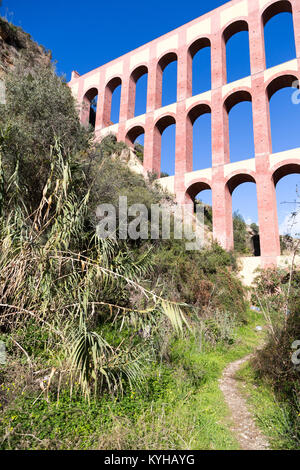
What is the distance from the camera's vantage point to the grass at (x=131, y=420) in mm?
2844

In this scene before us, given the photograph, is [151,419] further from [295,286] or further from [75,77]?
[75,77]

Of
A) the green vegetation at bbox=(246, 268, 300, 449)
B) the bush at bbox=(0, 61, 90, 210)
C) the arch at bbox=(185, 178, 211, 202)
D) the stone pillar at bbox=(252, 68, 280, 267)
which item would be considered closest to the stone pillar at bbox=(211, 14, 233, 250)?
the arch at bbox=(185, 178, 211, 202)

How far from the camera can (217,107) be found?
17.8 meters

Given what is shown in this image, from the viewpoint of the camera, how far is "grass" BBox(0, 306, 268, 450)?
9.33 ft

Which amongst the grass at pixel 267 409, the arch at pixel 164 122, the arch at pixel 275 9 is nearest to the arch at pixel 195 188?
the arch at pixel 164 122

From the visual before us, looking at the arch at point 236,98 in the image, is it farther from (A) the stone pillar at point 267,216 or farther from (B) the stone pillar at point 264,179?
(A) the stone pillar at point 267,216

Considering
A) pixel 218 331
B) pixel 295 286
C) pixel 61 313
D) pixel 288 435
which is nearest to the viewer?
pixel 288 435

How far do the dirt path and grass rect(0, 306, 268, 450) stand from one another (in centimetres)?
12

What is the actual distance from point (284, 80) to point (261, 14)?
4.74m

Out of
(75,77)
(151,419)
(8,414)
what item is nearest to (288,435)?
(151,419)

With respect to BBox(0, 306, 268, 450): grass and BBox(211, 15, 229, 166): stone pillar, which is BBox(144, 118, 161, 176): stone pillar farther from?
BBox(0, 306, 268, 450): grass

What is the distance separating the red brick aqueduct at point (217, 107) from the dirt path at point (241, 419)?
10.1 meters

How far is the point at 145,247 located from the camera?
29.8 feet

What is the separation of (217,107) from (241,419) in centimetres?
1762
